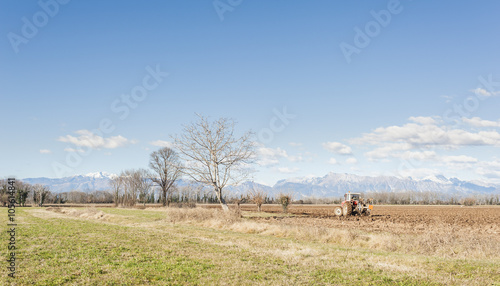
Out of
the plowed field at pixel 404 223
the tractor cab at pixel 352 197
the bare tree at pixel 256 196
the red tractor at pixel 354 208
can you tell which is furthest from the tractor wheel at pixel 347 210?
the bare tree at pixel 256 196

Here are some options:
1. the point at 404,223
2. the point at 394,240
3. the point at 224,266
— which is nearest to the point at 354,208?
the point at 404,223

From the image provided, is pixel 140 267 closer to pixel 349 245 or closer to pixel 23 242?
pixel 23 242

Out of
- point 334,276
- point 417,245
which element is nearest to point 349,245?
point 417,245

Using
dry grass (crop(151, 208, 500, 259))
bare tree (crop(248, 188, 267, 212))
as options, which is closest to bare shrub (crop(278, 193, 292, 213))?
bare tree (crop(248, 188, 267, 212))

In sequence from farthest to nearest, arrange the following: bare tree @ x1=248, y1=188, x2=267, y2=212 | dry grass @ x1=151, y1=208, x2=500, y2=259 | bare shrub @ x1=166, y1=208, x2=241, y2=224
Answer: bare tree @ x1=248, y1=188, x2=267, y2=212 → bare shrub @ x1=166, y1=208, x2=241, y2=224 → dry grass @ x1=151, y1=208, x2=500, y2=259

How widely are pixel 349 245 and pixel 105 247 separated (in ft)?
38.7

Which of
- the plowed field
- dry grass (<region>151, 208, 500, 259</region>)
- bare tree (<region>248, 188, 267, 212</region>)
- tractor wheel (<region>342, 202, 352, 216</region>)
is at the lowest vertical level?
the plowed field

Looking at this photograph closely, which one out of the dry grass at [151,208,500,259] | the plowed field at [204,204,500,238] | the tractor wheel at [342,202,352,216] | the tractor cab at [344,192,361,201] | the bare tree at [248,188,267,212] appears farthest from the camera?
the bare tree at [248,188,267,212]

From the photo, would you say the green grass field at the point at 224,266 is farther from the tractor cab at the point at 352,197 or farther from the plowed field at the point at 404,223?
the tractor cab at the point at 352,197

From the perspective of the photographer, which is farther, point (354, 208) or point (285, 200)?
point (285, 200)

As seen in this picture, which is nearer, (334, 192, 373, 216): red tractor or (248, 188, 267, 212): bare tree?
(334, 192, 373, 216): red tractor

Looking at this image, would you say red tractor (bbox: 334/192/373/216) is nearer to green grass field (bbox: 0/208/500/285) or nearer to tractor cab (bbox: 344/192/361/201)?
tractor cab (bbox: 344/192/361/201)

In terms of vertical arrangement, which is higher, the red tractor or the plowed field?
the red tractor

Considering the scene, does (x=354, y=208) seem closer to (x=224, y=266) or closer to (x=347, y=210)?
(x=347, y=210)
